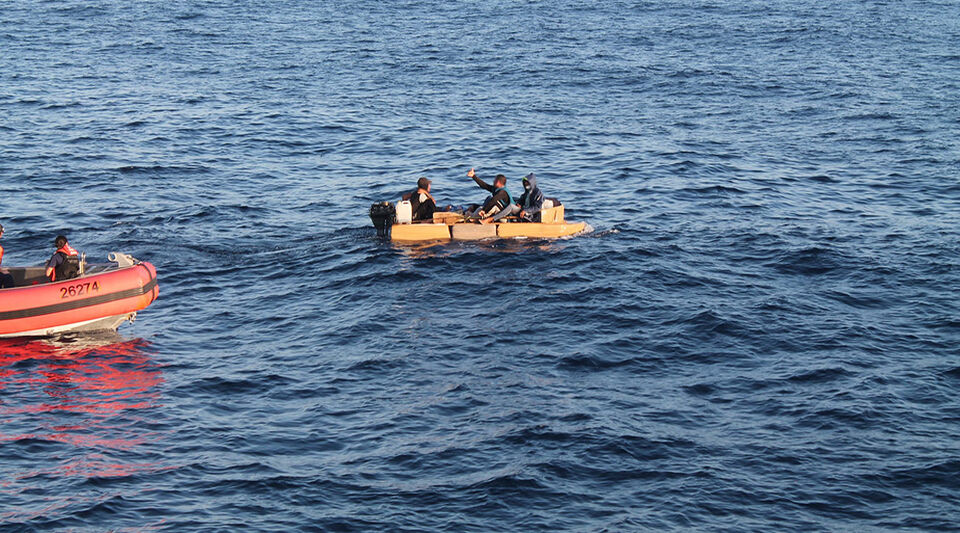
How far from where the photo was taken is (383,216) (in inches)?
945

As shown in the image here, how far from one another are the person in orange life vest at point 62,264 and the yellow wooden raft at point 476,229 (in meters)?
7.25

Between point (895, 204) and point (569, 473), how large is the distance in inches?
615

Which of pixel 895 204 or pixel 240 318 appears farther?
pixel 895 204

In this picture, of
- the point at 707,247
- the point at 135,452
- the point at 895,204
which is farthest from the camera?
the point at 895,204

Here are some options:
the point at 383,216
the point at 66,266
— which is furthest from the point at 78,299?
the point at 383,216

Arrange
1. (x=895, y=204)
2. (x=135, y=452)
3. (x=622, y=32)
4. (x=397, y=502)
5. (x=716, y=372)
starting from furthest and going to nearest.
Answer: (x=622, y=32) → (x=895, y=204) → (x=716, y=372) → (x=135, y=452) → (x=397, y=502)

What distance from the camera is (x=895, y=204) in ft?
87.8

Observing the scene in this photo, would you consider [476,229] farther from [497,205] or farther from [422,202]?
[422,202]

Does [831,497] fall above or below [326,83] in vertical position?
below

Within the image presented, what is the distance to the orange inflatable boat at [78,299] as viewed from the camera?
18703 mm

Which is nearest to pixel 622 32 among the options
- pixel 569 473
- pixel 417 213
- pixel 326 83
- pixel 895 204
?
pixel 326 83

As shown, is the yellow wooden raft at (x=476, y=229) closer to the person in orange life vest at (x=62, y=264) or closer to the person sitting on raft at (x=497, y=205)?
the person sitting on raft at (x=497, y=205)

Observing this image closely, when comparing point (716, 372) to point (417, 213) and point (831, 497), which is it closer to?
point (831, 497)

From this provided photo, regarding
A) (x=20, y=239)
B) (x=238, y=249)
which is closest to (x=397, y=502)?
(x=238, y=249)
